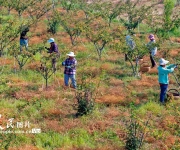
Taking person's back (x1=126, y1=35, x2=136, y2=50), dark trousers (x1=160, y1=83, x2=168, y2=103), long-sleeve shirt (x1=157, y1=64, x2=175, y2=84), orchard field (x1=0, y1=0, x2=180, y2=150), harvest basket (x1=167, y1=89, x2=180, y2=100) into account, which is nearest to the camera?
orchard field (x1=0, y1=0, x2=180, y2=150)

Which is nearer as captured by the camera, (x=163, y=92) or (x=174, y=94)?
(x=163, y=92)

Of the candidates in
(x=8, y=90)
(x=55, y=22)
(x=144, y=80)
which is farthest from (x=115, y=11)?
(x=8, y=90)

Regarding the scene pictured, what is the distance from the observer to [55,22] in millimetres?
19734

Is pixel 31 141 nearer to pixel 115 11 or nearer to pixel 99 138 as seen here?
pixel 99 138

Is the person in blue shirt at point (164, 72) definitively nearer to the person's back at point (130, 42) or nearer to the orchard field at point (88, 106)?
the orchard field at point (88, 106)

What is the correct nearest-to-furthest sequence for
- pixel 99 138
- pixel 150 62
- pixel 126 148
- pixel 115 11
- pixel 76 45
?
pixel 126 148 → pixel 99 138 → pixel 150 62 → pixel 76 45 → pixel 115 11

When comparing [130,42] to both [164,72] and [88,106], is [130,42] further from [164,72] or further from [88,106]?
[88,106]

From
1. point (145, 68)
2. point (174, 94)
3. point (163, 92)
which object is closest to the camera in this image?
point (163, 92)

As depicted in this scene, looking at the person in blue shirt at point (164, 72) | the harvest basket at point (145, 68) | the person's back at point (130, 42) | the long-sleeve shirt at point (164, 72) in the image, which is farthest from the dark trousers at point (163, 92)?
the person's back at point (130, 42)

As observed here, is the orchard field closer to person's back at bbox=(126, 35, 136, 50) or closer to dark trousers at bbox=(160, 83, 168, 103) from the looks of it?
dark trousers at bbox=(160, 83, 168, 103)

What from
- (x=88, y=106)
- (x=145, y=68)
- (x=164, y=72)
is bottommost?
(x=88, y=106)

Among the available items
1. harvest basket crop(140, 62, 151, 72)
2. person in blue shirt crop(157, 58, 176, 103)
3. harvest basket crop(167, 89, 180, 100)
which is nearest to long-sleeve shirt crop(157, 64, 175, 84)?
person in blue shirt crop(157, 58, 176, 103)

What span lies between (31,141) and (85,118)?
5.85 ft


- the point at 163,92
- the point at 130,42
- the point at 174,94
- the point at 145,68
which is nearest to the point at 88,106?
the point at 163,92
